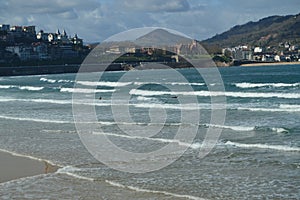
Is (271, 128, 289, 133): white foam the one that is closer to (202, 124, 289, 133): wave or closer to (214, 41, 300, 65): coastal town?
(202, 124, 289, 133): wave

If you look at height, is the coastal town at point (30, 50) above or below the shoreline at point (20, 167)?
above

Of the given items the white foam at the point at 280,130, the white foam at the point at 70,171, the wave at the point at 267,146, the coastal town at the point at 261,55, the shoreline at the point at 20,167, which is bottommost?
the wave at the point at 267,146

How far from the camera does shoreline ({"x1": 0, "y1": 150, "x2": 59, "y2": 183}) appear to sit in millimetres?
11562

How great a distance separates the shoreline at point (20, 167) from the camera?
455 inches

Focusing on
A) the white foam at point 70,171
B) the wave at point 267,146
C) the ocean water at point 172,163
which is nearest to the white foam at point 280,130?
the ocean water at point 172,163

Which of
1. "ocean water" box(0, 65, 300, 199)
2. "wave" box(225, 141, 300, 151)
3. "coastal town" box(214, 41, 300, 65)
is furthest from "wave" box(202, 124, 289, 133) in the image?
"coastal town" box(214, 41, 300, 65)

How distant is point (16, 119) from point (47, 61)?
12276cm

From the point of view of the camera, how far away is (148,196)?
929 centimetres

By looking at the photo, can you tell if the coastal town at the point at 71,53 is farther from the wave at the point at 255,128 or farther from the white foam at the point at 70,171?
the white foam at the point at 70,171

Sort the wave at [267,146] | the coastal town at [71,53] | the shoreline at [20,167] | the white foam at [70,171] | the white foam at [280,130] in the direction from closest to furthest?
the white foam at [70,171], the shoreline at [20,167], the wave at [267,146], the white foam at [280,130], the coastal town at [71,53]

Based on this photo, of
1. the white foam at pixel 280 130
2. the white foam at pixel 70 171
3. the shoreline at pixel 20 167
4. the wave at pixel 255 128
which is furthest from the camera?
the wave at pixel 255 128

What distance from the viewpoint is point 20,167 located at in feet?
40.9

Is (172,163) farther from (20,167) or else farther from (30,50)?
(30,50)

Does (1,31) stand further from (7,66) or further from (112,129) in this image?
(112,129)
